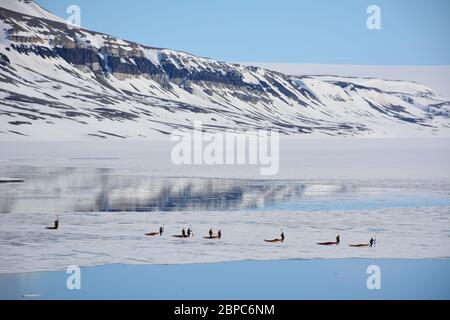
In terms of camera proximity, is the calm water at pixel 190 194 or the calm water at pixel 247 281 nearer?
the calm water at pixel 247 281

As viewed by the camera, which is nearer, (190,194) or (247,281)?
(247,281)

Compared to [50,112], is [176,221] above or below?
below

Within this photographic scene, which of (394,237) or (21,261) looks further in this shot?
(394,237)

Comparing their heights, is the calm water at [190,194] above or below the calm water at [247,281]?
above

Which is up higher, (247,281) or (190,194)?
(190,194)

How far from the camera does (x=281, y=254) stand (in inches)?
771

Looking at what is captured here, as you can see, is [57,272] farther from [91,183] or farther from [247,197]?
[91,183]

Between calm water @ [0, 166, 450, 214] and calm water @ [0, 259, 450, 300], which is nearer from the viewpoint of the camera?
calm water @ [0, 259, 450, 300]

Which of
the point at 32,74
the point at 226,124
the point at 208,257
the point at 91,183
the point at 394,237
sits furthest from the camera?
the point at 32,74

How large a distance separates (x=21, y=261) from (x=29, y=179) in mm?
18315

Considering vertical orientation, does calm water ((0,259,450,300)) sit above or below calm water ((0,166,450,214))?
below
